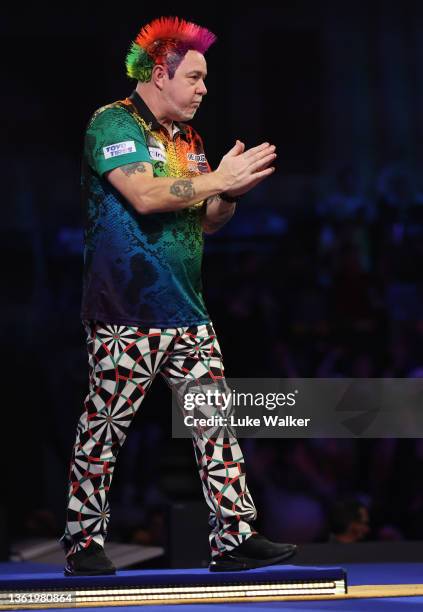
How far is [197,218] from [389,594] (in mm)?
1249

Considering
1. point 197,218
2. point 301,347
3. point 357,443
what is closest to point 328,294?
point 301,347

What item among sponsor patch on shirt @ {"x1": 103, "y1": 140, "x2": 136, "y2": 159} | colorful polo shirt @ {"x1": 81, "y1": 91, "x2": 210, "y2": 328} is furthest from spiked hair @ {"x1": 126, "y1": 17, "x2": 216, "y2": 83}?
sponsor patch on shirt @ {"x1": 103, "y1": 140, "x2": 136, "y2": 159}

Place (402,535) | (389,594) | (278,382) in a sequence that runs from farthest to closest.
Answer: (278,382) → (402,535) → (389,594)

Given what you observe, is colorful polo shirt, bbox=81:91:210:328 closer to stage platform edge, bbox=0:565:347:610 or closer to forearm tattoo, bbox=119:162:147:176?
forearm tattoo, bbox=119:162:147:176

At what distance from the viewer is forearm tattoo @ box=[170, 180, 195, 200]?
3.30 meters

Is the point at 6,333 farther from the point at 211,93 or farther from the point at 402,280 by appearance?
the point at 402,280

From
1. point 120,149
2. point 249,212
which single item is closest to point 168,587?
point 120,149

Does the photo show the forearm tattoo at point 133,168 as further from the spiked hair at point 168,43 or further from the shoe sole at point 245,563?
the shoe sole at point 245,563

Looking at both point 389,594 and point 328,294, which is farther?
Answer: point 328,294

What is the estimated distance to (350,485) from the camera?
21.5 ft

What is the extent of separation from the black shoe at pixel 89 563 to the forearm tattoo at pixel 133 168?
3.55ft

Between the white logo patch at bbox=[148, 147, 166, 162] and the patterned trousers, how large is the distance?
Answer: 0.51 m

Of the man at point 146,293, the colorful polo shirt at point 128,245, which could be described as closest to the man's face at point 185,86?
the man at point 146,293

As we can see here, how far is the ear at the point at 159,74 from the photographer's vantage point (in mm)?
3500
